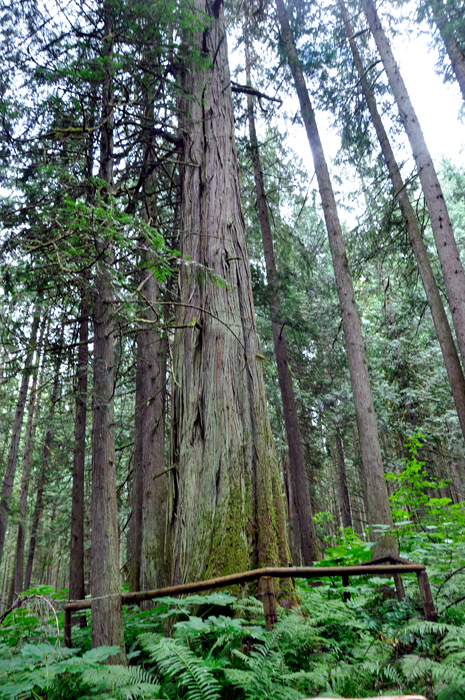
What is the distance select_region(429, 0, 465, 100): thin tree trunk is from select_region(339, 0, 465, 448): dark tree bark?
65.2 inches

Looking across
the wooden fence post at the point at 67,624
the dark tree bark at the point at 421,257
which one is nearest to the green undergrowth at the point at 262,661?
the wooden fence post at the point at 67,624

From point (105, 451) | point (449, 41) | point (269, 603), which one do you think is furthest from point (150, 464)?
point (449, 41)

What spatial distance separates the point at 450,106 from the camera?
35.7 ft

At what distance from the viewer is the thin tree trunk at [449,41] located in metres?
8.68

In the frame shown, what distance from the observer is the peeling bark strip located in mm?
3768

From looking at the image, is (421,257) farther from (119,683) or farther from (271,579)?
(119,683)

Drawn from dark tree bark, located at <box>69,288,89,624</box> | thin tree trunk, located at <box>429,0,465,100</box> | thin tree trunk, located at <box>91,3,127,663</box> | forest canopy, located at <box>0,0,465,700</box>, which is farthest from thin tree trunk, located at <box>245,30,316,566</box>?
thin tree trunk, located at <box>91,3,127,663</box>

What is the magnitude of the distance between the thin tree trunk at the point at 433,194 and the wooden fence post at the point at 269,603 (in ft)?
20.5

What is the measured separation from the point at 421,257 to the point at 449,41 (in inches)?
183

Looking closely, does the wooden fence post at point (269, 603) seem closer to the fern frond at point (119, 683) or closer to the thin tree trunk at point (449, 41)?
the fern frond at point (119, 683)

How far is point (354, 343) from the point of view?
8.05 meters

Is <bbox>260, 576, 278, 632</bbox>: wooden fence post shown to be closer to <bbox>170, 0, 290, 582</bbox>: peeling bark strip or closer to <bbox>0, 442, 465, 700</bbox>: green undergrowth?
<bbox>0, 442, 465, 700</bbox>: green undergrowth

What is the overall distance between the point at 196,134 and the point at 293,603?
219 inches

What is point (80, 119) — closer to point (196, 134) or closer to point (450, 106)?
point (196, 134)
